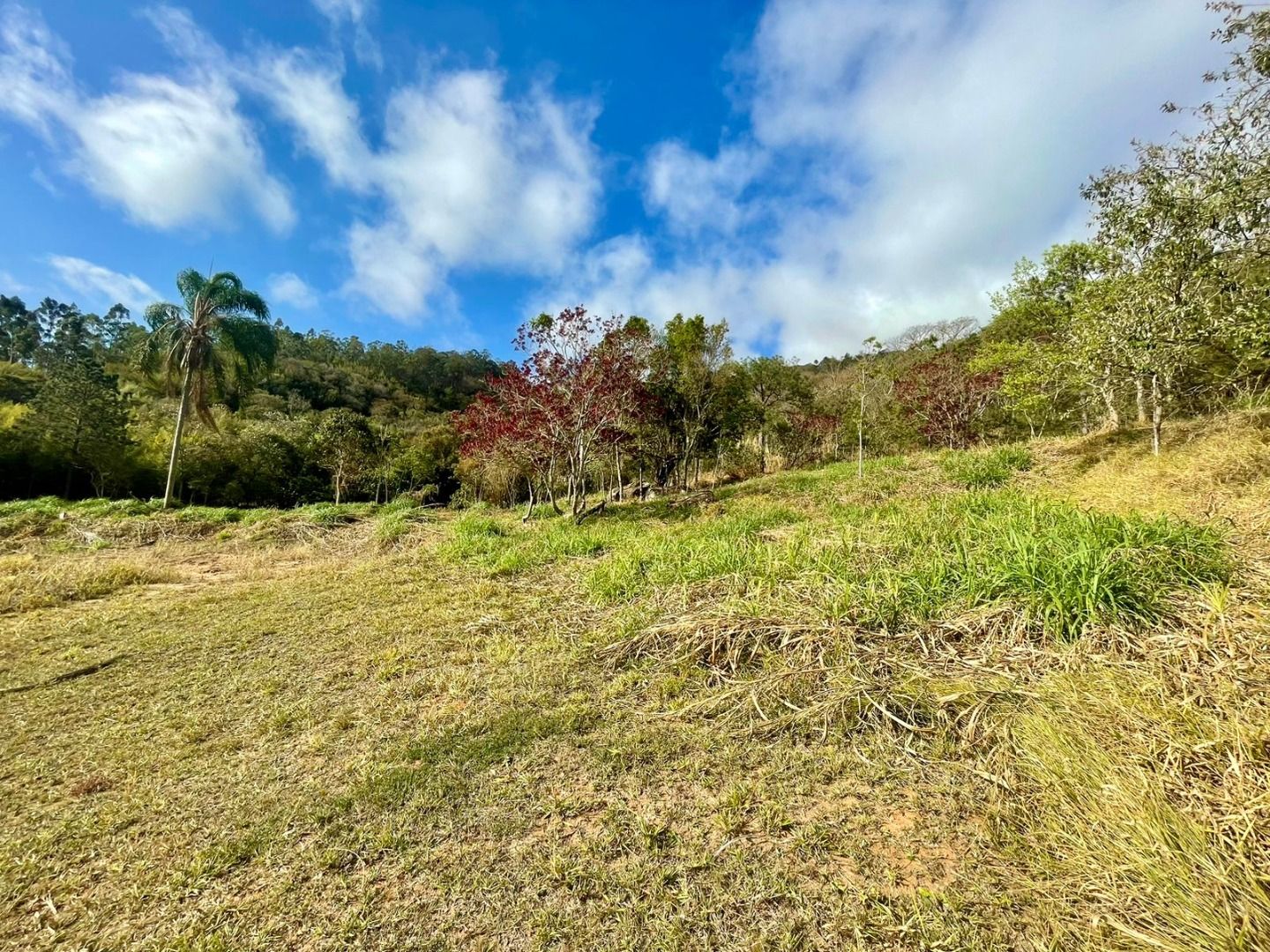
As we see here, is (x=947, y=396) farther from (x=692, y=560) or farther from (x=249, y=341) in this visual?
(x=249, y=341)

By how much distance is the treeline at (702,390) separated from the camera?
5.27 m

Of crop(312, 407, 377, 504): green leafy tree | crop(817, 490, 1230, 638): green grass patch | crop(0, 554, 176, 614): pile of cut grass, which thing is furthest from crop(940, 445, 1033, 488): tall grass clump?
crop(312, 407, 377, 504): green leafy tree

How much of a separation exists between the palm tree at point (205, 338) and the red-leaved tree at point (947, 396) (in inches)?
841

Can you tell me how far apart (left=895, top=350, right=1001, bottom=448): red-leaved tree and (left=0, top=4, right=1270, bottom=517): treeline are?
0.07 m

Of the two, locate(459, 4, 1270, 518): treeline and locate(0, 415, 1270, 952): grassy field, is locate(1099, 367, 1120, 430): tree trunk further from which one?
locate(0, 415, 1270, 952): grassy field

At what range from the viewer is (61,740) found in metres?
2.89

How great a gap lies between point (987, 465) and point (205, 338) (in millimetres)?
20768

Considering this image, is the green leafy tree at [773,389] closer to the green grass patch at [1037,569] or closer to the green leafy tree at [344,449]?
the green grass patch at [1037,569]

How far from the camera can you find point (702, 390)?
14969 millimetres

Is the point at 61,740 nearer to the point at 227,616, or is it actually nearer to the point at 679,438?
the point at 227,616

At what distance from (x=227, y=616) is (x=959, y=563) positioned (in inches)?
277

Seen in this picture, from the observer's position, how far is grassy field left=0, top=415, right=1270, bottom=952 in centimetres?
161

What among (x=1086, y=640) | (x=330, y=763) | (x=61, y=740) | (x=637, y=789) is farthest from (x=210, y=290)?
(x=1086, y=640)

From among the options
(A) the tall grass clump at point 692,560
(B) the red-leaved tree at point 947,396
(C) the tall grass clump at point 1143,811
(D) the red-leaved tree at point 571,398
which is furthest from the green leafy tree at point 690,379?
(C) the tall grass clump at point 1143,811
